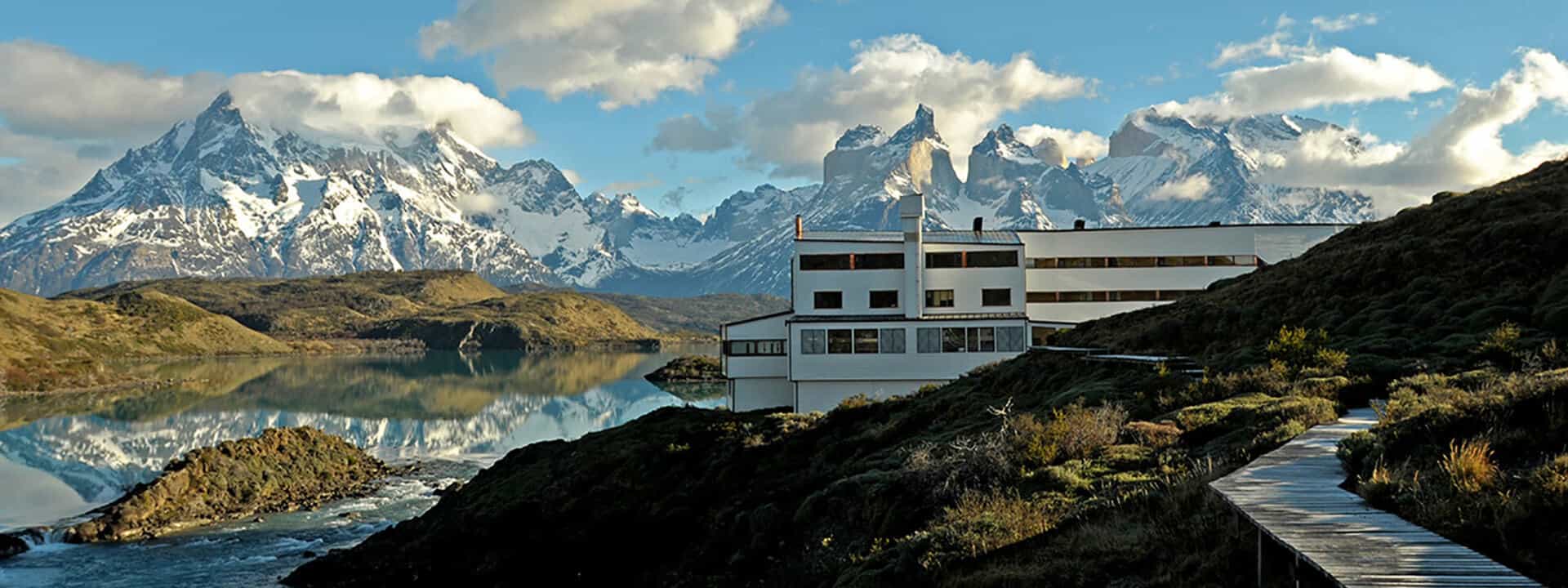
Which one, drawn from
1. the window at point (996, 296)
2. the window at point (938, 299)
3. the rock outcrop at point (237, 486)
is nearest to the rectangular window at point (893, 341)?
the window at point (938, 299)

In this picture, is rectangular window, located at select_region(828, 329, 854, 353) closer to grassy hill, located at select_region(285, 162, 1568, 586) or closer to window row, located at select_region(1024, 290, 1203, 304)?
window row, located at select_region(1024, 290, 1203, 304)

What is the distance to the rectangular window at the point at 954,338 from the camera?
54.8 metres

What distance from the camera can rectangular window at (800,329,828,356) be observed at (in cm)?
5544

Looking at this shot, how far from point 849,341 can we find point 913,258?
5.76m

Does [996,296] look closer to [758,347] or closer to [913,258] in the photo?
[913,258]

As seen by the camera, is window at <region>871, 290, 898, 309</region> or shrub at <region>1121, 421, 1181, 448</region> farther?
window at <region>871, 290, 898, 309</region>

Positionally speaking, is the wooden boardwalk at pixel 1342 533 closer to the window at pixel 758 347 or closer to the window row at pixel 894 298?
the window row at pixel 894 298

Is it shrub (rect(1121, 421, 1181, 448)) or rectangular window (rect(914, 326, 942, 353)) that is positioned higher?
rectangular window (rect(914, 326, 942, 353))

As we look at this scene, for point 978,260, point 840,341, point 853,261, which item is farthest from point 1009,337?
point 853,261

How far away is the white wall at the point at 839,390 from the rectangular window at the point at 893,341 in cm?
163

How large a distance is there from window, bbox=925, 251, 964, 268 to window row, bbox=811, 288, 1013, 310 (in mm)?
1462

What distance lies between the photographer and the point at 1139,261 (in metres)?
63.1

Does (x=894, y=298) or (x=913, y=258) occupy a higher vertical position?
(x=913, y=258)

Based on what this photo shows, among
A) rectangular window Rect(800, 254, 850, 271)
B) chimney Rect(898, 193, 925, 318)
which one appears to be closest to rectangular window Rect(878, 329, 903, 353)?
chimney Rect(898, 193, 925, 318)
